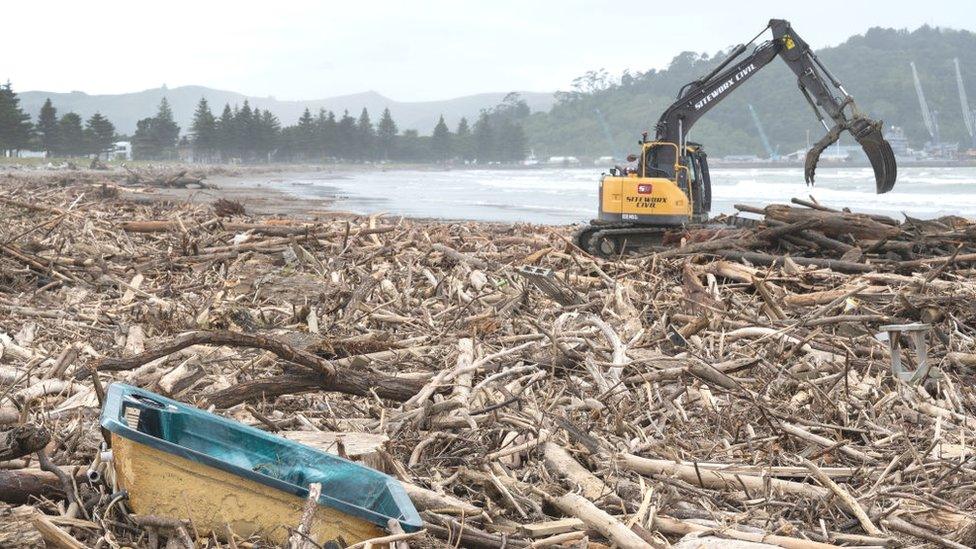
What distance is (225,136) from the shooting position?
125m

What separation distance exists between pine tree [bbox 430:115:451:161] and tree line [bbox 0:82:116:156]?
72807 mm

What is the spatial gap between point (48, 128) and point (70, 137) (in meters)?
2.61

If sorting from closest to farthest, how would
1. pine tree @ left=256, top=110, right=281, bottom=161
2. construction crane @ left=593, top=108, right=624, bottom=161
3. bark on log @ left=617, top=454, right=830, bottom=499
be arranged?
bark on log @ left=617, top=454, right=830, bottom=499 < pine tree @ left=256, top=110, right=281, bottom=161 < construction crane @ left=593, top=108, right=624, bottom=161

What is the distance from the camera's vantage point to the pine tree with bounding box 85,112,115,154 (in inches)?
3903

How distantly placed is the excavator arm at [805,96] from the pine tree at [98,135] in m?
95.2

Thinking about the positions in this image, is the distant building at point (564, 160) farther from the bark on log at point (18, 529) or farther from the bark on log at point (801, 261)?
the bark on log at point (18, 529)

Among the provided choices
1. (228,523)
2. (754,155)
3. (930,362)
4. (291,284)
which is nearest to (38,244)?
(291,284)

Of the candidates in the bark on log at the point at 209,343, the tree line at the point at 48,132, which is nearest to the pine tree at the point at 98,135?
the tree line at the point at 48,132

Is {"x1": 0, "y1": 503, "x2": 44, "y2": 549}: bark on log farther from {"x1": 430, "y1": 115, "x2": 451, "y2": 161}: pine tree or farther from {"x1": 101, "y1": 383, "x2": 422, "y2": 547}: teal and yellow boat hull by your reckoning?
{"x1": 430, "y1": 115, "x2": 451, "y2": 161}: pine tree

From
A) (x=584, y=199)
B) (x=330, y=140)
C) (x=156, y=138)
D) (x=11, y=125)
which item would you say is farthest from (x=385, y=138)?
(x=584, y=199)

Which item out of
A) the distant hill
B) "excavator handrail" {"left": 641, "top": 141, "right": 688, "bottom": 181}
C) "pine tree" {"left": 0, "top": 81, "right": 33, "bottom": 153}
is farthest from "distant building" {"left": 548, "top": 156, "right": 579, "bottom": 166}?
"excavator handrail" {"left": 641, "top": 141, "right": 688, "bottom": 181}

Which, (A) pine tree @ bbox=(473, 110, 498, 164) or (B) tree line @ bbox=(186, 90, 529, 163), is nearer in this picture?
(B) tree line @ bbox=(186, 90, 529, 163)

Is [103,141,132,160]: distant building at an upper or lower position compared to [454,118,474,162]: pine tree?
lower

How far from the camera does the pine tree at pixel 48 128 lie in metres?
93.6
